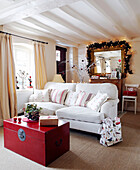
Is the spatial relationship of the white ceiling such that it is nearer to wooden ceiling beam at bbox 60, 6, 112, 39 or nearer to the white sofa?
wooden ceiling beam at bbox 60, 6, 112, 39

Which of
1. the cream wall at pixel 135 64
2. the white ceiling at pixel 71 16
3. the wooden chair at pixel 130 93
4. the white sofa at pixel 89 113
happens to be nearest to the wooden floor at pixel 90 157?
the white sofa at pixel 89 113

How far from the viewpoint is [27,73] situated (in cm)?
494

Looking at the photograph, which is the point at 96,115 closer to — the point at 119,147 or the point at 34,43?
the point at 119,147

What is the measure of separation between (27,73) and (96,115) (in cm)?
294

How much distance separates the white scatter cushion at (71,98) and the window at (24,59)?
1452 millimetres

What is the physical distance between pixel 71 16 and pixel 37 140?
2.57 metres

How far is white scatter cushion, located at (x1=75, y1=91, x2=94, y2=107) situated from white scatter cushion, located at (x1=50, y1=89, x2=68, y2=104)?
1.47ft

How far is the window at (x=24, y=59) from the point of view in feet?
15.3

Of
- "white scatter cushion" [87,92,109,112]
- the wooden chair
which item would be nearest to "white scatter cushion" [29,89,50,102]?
"white scatter cushion" [87,92,109,112]

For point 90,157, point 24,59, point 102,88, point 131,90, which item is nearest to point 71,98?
point 102,88

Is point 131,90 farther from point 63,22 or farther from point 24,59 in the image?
point 24,59

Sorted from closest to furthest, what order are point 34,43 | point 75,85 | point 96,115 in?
point 96,115, point 75,85, point 34,43

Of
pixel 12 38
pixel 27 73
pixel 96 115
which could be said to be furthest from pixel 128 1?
pixel 27 73

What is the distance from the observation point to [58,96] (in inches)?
157
